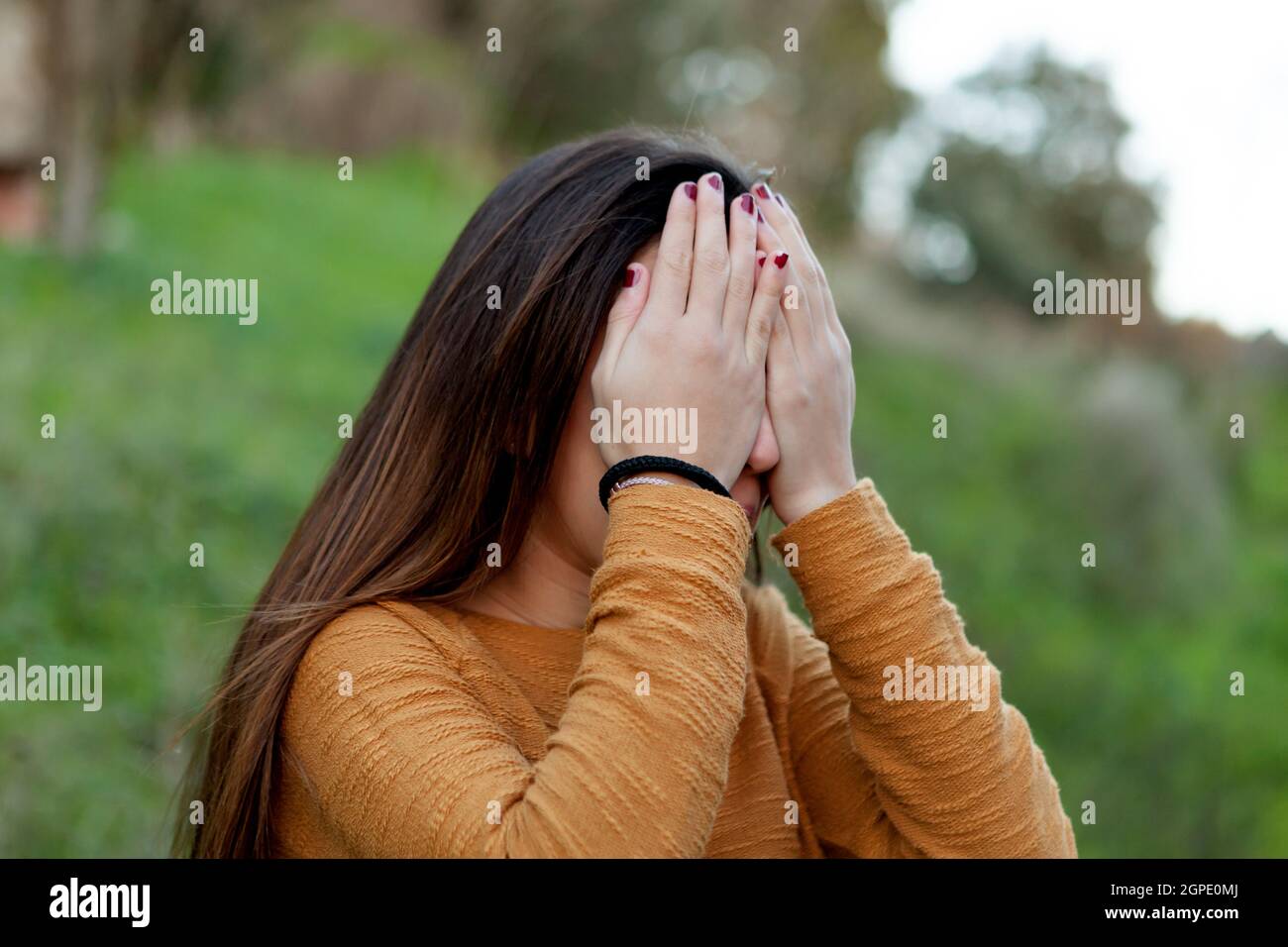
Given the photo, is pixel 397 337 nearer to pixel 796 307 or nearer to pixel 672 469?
pixel 796 307

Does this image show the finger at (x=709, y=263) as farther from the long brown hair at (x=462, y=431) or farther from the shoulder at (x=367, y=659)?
the shoulder at (x=367, y=659)

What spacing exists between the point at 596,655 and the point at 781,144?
15.0 meters

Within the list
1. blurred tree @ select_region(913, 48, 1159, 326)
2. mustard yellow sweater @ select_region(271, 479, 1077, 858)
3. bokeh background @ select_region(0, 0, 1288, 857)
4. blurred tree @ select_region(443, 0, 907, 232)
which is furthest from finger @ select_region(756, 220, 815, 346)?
blurred tree @ select_region(913, 48, 1159, 326)

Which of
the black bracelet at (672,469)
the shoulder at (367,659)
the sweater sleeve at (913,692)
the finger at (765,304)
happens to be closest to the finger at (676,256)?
the finger at (765,304)

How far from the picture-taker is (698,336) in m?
1.69

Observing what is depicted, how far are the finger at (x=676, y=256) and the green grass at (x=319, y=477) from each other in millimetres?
1328

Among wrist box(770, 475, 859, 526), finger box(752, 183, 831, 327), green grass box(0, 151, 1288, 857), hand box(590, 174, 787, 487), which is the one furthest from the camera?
green grass box(0, 151, 1288, 857)

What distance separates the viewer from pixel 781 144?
15680mm

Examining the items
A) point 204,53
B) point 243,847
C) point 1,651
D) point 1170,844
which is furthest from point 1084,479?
point 243,847

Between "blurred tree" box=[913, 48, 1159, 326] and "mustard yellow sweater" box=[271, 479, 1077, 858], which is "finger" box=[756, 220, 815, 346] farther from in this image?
"blurred tree" box=[913, 48, 1159, 326]

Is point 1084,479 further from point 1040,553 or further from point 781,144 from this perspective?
point 781,144

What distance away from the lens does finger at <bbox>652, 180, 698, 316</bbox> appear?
1729mm

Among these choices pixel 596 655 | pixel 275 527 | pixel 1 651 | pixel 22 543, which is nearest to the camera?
pixel 596 655

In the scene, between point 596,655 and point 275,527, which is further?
point 275,527
